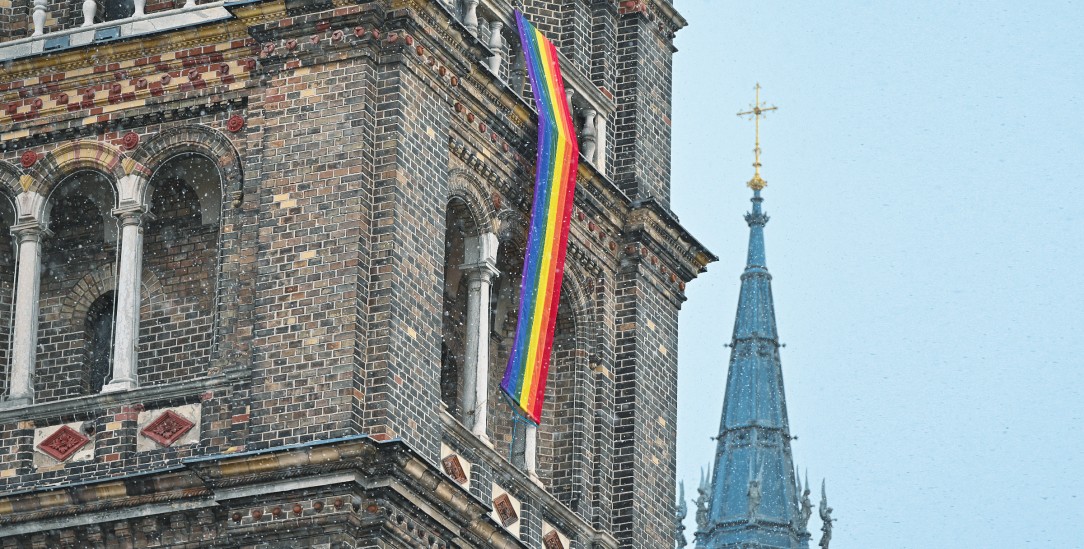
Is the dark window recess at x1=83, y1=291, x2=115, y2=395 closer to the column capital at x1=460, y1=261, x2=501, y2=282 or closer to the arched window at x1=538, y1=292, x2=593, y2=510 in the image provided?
the column capital at x1=460, y1=261, x2=501, y2=282

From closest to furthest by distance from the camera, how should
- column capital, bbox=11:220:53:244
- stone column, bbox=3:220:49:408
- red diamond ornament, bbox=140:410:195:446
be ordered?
1. red diamond ornament, bbox=140:410:195:446
2. stone column, bbox=3:220:49:408
3. column capital, bbox=11:220:53:244

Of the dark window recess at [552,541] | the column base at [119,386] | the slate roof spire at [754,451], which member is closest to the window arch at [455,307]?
the dark window recess at [552,541]

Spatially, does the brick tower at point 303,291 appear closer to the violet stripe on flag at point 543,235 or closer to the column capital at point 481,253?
the column capital at point 481,253

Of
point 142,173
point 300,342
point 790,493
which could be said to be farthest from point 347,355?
point 790,493

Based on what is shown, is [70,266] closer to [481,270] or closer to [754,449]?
[481,270]

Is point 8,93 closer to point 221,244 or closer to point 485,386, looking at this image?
point 221,244

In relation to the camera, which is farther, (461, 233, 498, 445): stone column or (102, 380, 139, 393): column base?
(461, 233, 498, 445): stone column

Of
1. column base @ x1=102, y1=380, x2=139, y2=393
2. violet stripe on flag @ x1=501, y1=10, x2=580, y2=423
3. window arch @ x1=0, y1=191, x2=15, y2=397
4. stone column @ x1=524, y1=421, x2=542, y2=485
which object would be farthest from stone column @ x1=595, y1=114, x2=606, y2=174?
column base @ x1=102, y1=380, x2=139, y2=393

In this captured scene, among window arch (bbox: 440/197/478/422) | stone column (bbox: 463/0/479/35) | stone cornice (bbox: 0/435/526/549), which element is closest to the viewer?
stone cornice (bbox: 0/435/526/549)

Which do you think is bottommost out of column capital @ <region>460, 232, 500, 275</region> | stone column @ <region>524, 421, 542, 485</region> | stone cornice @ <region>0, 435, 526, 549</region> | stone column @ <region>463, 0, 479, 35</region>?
stone cornice @ <region>0, 435, 526, 549</region>

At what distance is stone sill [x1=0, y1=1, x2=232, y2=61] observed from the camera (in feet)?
170

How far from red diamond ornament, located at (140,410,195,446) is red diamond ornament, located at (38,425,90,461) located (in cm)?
94

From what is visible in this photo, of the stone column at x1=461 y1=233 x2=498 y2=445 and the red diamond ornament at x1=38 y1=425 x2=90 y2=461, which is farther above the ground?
the stone column at x1=461 y1=233 x2=498 y2=445

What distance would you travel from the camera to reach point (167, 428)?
49250mm
